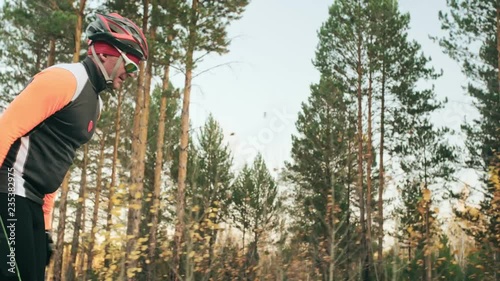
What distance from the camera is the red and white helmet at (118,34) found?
230cm

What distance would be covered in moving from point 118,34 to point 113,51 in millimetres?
83

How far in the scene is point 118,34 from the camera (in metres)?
2.32

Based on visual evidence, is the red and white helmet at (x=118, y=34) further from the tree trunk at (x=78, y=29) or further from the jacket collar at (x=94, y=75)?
the tree trunk at (x=78, y=29)

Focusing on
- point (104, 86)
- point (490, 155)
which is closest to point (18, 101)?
point (104, 86)

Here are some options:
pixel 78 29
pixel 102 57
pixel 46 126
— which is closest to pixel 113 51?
pixel 102 57

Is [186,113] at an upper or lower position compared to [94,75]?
upper

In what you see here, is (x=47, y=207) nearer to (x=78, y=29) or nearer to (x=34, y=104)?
(x=34, y=104)

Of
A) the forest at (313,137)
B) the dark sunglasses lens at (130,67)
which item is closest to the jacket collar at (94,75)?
the dark sunglasses lens at (130,67)

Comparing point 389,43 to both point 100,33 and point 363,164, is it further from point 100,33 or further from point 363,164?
point 100,33

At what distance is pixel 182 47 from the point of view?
14969mm

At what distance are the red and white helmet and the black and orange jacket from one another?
0.16 metres

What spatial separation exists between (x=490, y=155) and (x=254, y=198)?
36.2 feet

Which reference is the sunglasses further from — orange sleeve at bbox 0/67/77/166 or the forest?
the forest

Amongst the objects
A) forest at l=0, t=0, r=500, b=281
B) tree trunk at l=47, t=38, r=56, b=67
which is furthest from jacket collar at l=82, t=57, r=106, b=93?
tree trunk at l=47, t=38, r=56, b=67
